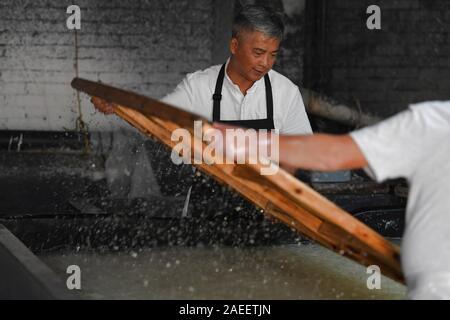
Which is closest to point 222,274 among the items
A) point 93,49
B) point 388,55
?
point 93,49

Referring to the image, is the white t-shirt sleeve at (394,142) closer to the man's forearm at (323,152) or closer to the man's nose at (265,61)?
the man's forearm at (323,152)

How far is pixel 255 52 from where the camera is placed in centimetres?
341

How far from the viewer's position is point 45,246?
3.55 meters

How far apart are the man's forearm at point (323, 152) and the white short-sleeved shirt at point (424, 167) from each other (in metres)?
0.02

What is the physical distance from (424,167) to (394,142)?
100 millimetres

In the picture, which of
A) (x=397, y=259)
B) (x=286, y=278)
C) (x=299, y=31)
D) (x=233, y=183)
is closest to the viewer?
(x=397, y=259)

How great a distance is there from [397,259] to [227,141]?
0.56 meters

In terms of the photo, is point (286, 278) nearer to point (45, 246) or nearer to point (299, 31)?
point (45, 246)

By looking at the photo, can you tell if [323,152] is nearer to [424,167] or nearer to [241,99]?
[424,167]

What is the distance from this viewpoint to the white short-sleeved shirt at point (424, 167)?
1911 millimetres

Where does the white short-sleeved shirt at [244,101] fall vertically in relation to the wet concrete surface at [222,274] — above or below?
above

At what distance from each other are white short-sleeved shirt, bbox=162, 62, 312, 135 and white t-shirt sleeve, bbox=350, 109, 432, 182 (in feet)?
5.54

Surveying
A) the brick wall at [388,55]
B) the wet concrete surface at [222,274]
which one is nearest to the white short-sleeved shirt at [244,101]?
the wet concrete surface at [222,274]
